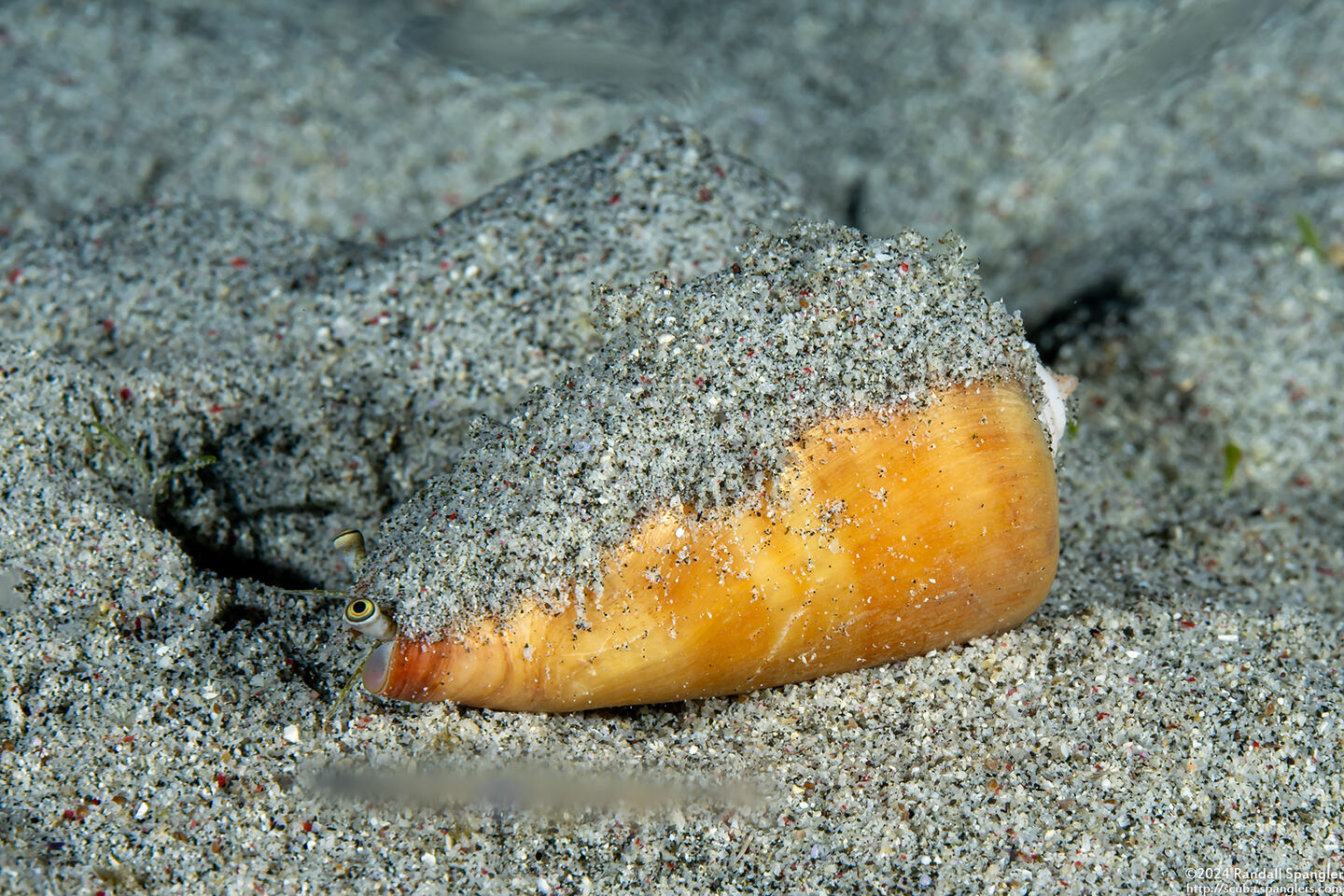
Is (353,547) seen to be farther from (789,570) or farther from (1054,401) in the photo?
(1054,401)

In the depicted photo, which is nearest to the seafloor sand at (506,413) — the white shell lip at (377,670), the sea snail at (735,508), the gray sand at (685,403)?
the white shell lip at (377,670)

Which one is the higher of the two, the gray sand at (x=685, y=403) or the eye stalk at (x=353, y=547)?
the gray sand at (x=685, y=403)

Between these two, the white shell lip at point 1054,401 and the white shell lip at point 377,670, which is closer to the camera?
the white shell lip at point 377,670

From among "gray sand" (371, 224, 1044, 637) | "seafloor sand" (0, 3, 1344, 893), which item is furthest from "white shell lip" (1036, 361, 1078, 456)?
"seafloor sand" (0, 3, 1344, 893)

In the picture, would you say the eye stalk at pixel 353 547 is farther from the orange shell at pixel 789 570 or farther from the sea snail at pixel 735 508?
the orange shell at pixel 789 570

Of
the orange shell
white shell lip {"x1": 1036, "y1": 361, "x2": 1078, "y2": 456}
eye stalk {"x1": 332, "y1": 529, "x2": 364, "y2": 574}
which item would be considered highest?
white shell lip {"x1": 1036, "y1": 361, "x2": 1078, "y2": 456}

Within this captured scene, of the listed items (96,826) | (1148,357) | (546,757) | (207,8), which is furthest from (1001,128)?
(96,826)

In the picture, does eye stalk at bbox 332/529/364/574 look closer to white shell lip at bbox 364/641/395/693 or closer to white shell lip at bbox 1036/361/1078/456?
white shell lip at bbox 364/641/395/693
